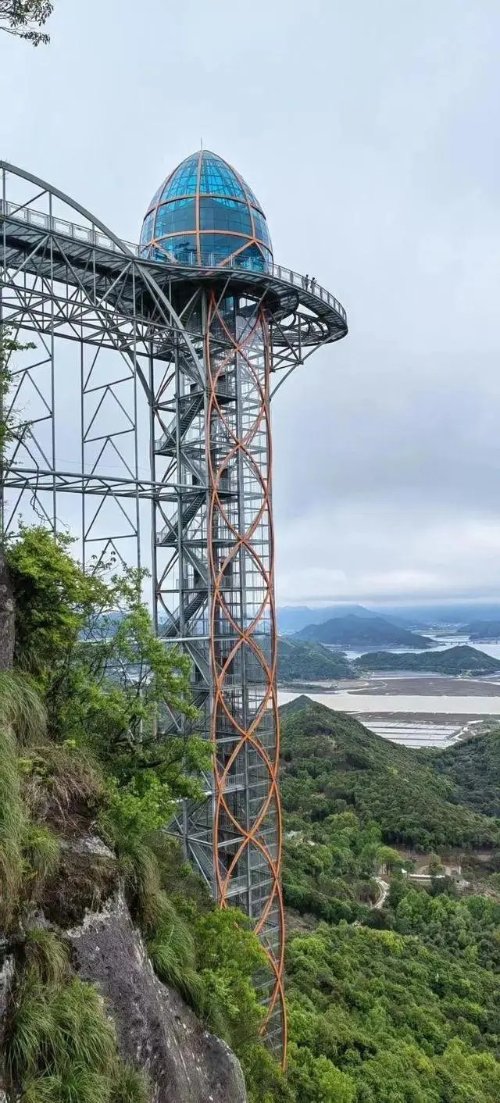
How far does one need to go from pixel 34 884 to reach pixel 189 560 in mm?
13788

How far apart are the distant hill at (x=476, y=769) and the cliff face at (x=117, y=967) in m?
72.9

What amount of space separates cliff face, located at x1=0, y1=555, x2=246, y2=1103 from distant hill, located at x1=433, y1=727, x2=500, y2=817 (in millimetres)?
72902

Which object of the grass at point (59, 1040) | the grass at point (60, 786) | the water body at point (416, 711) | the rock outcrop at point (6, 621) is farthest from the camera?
the water body at point (416, 711)

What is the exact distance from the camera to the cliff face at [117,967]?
24.9 ft

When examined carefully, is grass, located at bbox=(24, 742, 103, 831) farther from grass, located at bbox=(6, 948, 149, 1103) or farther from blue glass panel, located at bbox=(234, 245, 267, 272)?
blue glass panel, located at bbox=(234, 245, 267, 272)

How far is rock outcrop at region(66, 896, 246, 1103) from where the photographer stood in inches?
302

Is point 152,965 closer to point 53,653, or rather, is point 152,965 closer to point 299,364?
point 53,653

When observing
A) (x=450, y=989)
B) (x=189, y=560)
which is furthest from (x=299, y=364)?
(x=450, y=989)

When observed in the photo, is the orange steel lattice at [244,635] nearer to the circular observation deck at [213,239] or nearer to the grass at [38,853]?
the circular observation deck at [213,239]

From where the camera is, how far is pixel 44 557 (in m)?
10.9

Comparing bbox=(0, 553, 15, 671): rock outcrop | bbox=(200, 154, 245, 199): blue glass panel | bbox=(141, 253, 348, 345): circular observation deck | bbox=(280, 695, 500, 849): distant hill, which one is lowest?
bbox=(280, 695, 500, 849): distant hill

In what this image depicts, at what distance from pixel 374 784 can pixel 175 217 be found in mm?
57667

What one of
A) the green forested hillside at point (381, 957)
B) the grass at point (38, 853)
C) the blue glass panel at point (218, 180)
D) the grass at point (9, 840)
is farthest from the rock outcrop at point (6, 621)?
the blue glass panel at point (218, 180)

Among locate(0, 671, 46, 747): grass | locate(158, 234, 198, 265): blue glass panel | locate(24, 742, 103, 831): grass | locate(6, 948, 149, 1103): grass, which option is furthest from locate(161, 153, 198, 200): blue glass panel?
locate(6, 948, 149, 1103): grass
